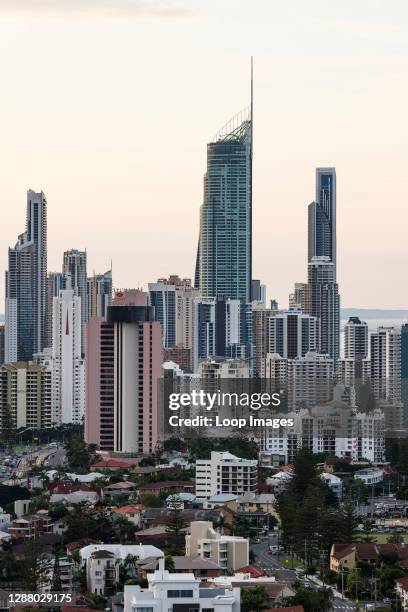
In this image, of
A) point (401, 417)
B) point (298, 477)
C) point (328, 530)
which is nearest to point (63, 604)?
point (328, 530)

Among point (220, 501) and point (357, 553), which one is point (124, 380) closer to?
point (220, 501)

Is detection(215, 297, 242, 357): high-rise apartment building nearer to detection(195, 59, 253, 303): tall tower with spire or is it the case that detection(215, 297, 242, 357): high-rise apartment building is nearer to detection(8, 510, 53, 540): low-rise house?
detection(195, 59, 253, 303): tall tower with spire

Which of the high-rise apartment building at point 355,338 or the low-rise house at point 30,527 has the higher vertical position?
the high-rise apartment building at point 355,338

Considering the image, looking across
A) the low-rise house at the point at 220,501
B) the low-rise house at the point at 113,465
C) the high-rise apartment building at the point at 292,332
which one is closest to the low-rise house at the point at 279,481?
the low-rise house at the point at 220,501

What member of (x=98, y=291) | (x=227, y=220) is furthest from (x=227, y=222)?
(x=98, y=291)

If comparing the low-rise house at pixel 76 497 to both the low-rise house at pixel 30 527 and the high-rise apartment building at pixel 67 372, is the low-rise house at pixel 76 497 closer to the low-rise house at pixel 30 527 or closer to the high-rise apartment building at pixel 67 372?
the low-rise house at pixel 30 527

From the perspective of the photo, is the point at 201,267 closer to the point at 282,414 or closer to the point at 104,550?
the point at 282,414

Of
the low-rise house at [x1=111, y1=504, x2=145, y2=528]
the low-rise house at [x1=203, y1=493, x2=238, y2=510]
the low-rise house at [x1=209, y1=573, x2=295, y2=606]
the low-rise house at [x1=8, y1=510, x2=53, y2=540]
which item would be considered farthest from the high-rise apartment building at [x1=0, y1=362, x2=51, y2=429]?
the low-rise house at [x1=209, y1=573, x2=295, y2=606]

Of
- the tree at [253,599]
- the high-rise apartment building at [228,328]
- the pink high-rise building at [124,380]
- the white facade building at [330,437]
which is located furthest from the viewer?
the high-rise apartment building at [228,328]
